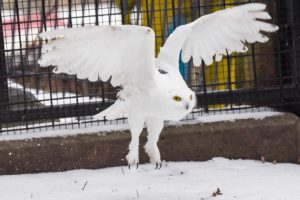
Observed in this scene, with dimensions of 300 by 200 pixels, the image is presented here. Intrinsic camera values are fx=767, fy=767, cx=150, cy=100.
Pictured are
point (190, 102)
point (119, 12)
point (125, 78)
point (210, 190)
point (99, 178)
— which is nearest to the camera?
point (190, 102)

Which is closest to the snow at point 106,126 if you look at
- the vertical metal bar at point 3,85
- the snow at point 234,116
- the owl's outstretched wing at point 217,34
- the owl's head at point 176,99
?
the snow at point 234,116

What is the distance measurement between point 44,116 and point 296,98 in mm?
2292

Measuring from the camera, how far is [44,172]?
6.68 meters

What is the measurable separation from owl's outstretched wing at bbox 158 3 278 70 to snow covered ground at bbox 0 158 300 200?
982 mm

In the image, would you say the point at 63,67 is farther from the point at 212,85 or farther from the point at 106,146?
the point at 212,85

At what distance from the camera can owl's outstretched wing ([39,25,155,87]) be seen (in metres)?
5.02

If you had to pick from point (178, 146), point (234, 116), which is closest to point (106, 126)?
point (178, 146)

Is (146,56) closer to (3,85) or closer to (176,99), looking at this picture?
(176,99)

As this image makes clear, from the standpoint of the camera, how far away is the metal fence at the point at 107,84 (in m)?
6.81

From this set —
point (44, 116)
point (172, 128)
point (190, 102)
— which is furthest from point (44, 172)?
point (190, 102)

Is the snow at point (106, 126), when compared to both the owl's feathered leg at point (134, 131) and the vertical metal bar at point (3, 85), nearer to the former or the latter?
the vertical metal bar at point (3, 85)

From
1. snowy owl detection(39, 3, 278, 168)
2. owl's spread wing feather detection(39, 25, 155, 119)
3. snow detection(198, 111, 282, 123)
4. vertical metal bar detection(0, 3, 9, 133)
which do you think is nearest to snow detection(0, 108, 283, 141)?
snow detection(198, 111, 282, 123)

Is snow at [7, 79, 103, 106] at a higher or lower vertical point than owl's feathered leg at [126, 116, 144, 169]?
higher

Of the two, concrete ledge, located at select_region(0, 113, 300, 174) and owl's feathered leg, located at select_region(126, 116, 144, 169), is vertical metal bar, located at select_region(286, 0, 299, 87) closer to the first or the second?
concrete ledge, located at select_region(0, 113, 300, 174)
